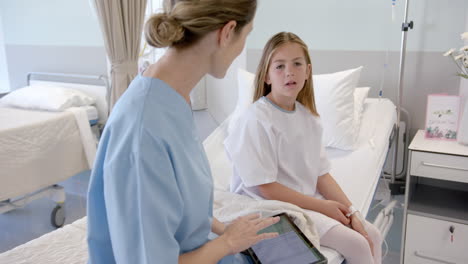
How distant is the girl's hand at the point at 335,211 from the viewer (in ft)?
4.71

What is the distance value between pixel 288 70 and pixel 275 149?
11.9 inches

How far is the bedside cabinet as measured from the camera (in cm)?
203

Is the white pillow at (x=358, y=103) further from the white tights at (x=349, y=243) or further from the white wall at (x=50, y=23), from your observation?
the white wall at (x=50, y=23)

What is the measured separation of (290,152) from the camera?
154 cm

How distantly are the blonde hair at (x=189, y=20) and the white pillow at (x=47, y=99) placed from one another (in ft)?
7.46

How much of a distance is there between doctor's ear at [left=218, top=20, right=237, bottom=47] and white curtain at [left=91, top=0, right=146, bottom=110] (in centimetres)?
152

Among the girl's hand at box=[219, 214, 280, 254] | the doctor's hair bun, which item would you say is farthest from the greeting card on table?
the doctor's hair bun

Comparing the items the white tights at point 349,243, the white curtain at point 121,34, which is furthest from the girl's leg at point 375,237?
the white curtain at point 121,34

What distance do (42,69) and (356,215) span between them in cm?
325

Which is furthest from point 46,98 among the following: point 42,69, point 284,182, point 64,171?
point 284,182

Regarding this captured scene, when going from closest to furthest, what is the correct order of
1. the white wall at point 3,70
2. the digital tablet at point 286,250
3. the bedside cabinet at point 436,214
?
the digital tablet at point 286,250 < the bedside cabinet at point 436,214 < the white wall at point 3,70

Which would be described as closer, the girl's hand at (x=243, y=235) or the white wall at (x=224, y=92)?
the girl's hand at (x=243, y=235)

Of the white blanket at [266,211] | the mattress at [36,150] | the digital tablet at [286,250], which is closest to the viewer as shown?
the digital tablet at [286,250]

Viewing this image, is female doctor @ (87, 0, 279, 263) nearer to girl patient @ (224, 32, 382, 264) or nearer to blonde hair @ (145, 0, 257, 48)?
blonde hair @ (145, 0, 257, 48)
